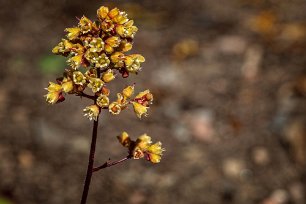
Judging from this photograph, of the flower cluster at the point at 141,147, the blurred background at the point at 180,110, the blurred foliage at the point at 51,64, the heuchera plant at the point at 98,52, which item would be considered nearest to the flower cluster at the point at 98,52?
the heuchera plant at the point at 98,52

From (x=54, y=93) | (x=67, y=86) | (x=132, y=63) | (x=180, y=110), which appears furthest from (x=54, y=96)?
(x=180, y=110)

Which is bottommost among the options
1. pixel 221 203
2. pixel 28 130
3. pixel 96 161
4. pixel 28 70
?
pixel 221 203

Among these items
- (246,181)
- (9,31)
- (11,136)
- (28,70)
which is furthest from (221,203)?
(9,31)

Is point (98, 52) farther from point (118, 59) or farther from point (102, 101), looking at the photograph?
point (102, 101)

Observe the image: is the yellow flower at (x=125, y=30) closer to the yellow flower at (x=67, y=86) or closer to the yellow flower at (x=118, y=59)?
the yellow flower at (x=118, y=59)

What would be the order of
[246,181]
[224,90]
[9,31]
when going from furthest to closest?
[9,31]
[224,90]
[246,181]

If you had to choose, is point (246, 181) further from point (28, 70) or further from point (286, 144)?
point (28, 70)

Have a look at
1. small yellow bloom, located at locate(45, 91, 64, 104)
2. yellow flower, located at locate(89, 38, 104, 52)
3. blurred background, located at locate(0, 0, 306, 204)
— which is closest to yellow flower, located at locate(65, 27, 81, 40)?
yellow flower, located at locate(89, 38, 104, 52)

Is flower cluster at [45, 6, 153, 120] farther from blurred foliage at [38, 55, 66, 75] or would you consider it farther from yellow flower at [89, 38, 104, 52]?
blurred foliage at [38, 55, 66, 75]
